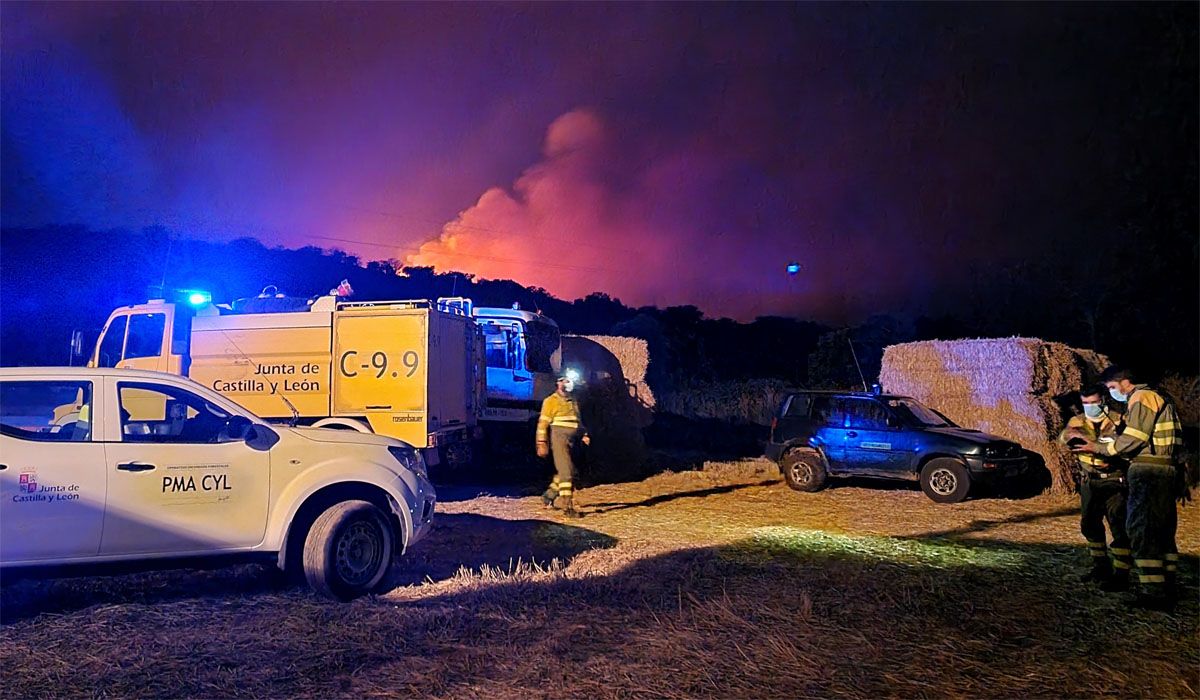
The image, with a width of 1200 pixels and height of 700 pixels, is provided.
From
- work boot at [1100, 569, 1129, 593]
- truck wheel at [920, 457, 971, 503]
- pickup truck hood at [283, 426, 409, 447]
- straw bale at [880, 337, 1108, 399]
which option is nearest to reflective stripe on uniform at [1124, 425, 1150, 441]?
work boot at [1100, 569, 1129, 593]

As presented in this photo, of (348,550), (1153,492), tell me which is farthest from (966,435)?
(348,550)

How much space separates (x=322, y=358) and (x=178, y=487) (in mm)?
5838

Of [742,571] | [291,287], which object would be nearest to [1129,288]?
[742,571]

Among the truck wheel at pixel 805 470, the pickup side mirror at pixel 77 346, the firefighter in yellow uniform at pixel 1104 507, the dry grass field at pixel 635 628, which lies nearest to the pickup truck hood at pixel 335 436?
the dry grass field at pixel 635 628

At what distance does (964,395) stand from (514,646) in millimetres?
11896

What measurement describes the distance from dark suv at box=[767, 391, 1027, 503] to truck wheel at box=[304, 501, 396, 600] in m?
8.29

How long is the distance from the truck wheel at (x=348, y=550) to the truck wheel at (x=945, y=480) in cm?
860

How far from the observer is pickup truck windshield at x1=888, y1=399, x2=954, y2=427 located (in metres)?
12.5

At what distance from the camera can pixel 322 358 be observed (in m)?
11.5

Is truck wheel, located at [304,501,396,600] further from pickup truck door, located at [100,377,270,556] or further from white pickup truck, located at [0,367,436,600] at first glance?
pickup truck door, located at [100,377,270,556]

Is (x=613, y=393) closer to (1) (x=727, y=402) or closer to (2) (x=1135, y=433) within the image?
(1) (x=727, y=402)

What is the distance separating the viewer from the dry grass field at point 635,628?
461 cm

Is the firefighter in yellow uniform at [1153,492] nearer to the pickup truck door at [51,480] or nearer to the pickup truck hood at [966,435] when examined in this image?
the pickup truck hood at [966,435]

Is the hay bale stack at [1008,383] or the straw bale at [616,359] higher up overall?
the straw bale at [616,359]
